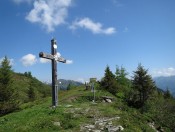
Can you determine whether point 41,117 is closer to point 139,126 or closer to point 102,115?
point 102,115

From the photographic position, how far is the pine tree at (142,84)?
124 feet

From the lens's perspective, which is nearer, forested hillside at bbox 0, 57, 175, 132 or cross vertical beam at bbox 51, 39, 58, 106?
forested hillside at bbox 0, 57, 175, 132

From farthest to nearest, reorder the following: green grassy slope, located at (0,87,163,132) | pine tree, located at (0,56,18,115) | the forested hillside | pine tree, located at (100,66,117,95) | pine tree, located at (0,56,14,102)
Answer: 1. pine tree, located at (100,66,117,95)
2. pine tree, located at (0,56,14,102)
3. pine tree, located at (0,56,18,115)
4. the forested hillside
5. green grassy slope, located at (0,87,163,132)

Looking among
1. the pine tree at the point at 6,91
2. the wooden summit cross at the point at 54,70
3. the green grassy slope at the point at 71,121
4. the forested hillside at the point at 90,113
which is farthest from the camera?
the pine tree at the point at 6,91

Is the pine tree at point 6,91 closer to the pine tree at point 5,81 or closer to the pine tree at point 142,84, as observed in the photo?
the pine tree at point 5,81

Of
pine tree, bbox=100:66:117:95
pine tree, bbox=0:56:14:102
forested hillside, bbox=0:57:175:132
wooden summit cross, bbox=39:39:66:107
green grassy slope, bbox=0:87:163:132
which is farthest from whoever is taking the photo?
pine tree, bbox=100:66:117:95

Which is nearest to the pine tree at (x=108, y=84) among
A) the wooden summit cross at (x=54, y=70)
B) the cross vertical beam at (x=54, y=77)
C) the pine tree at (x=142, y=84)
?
the pine tree at (x=142, y=84)

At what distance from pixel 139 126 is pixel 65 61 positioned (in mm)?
10991

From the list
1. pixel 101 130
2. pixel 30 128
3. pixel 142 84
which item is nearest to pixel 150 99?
pixel 142 84

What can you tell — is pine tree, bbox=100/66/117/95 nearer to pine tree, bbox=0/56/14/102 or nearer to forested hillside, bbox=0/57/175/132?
forested hillside, bbox=0/57/175/132

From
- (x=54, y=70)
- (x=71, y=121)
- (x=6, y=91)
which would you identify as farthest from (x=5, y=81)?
(x=71, y=121)

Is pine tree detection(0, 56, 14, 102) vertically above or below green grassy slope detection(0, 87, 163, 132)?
above

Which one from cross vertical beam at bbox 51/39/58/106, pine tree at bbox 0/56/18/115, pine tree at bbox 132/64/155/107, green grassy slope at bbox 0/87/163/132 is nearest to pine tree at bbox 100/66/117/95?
pine tree at bbox 132/64/155/107

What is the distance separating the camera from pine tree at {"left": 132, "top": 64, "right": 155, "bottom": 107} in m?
37.8
